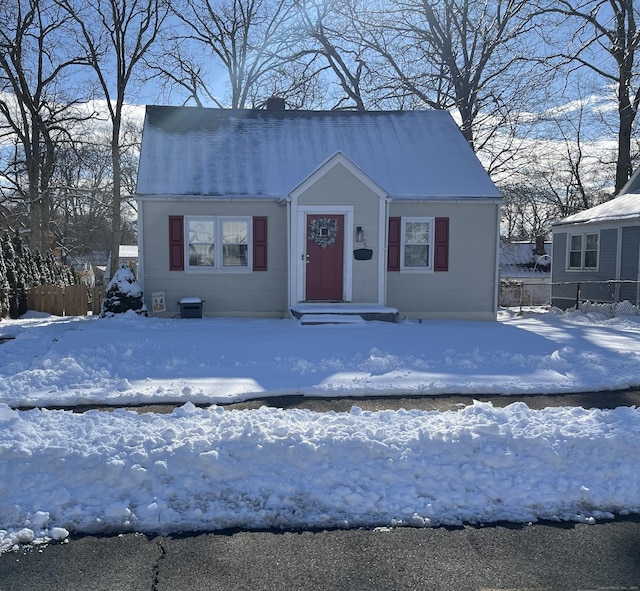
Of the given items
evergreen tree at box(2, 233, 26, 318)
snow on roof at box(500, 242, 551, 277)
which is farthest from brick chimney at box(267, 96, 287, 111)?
snow on roof at box(500, 242, 551, 277)

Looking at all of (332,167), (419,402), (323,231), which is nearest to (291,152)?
(332,167)

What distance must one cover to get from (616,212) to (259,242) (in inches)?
519

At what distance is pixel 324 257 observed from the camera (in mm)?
13695

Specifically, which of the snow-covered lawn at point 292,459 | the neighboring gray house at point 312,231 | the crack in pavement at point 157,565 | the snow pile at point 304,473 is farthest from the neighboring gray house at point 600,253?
the crack in pavement at point 157,565

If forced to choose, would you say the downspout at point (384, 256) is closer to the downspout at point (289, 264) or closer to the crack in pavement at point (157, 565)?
the downspout at point (289, 264)

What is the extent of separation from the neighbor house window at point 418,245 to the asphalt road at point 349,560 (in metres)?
11.0

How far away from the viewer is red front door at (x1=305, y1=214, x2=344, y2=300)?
44.6 feet

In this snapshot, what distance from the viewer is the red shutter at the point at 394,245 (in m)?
14.2

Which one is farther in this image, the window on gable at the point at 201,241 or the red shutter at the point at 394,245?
the red shutter at the point at 394,245

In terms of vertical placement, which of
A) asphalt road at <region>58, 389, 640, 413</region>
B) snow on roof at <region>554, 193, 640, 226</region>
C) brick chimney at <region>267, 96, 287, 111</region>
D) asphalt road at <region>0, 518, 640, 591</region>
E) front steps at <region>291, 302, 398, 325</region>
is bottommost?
asphalt road at <region>0, 518, 640, 591</region>

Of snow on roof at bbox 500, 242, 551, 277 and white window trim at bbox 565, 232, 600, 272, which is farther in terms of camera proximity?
snow on roof at bbox 500, 242, 551, 277

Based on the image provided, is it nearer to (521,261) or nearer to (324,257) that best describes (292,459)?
(324,257)

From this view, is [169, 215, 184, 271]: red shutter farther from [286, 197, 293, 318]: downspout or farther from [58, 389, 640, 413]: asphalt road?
[58, 389, 640, 413]: asphalt road

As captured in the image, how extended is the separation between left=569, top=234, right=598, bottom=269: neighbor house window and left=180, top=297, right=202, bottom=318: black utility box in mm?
14810
